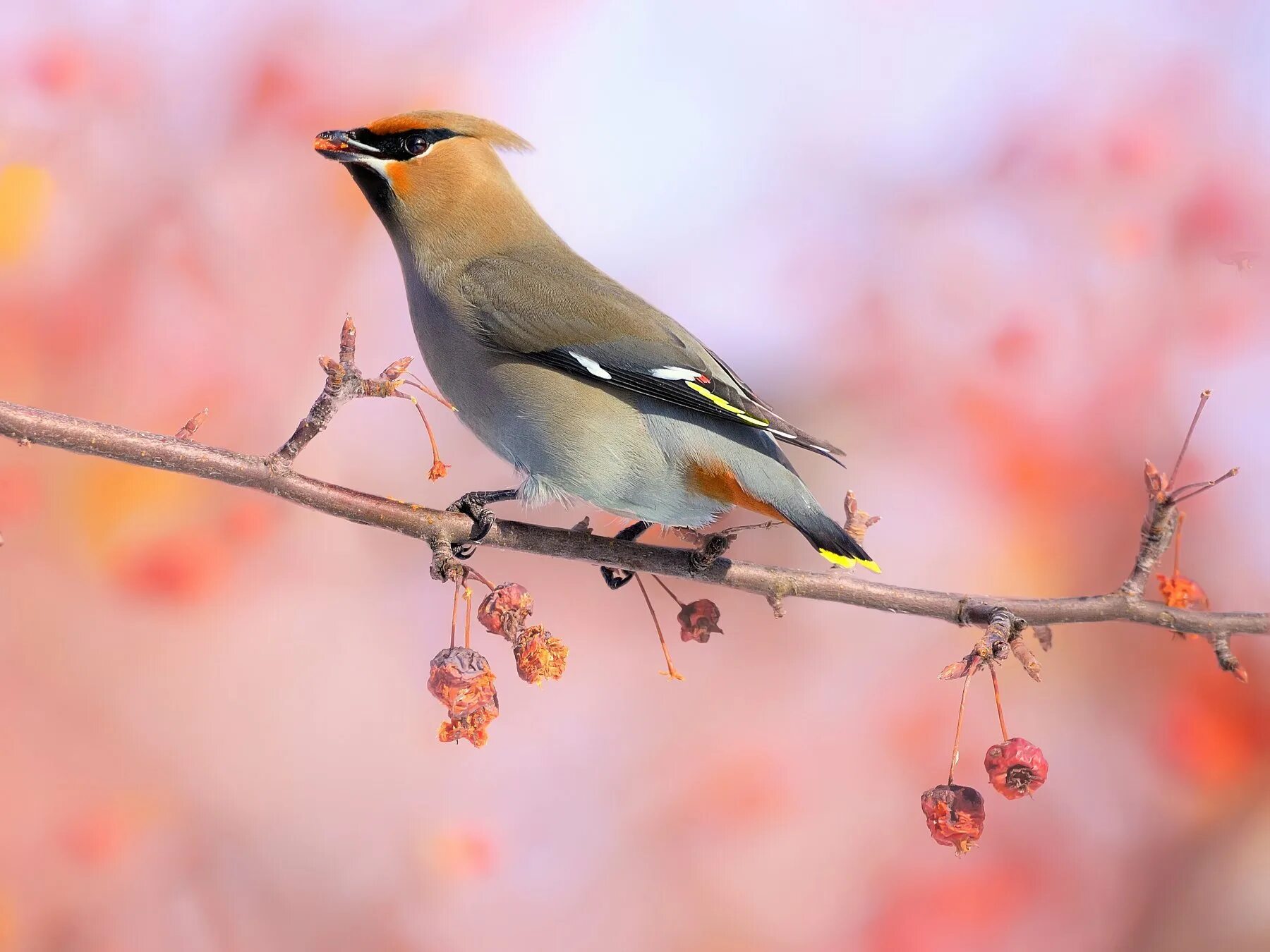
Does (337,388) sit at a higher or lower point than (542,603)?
lower

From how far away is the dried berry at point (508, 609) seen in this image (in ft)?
6.42

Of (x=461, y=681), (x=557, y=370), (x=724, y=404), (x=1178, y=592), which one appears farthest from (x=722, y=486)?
(x=1178, y=592)

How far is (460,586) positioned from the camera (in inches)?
75.2

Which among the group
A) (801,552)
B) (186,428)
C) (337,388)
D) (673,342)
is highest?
(801,552)

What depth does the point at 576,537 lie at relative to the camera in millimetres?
2092

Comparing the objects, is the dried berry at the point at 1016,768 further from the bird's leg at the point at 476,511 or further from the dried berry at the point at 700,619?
the bird's leg at the point at 476,511

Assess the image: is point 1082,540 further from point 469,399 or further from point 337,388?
point 337,388

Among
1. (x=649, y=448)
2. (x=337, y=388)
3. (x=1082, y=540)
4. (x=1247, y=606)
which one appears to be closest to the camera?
(x=337, y=388)

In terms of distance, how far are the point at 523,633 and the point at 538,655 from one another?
0.17ft

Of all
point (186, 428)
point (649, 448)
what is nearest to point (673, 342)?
point (649, 448)

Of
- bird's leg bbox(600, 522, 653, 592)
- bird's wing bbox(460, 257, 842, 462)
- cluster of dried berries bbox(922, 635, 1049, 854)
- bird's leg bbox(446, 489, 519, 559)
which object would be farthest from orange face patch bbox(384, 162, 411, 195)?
cluster of dried berries bbox(922, 635, 1049, 854)

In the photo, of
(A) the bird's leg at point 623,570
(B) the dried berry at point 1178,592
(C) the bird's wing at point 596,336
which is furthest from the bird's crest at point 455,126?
(B) the dried berry at point 1178,592

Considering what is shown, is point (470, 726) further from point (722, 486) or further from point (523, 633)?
point (722, 486)

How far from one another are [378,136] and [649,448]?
35.1 inches
